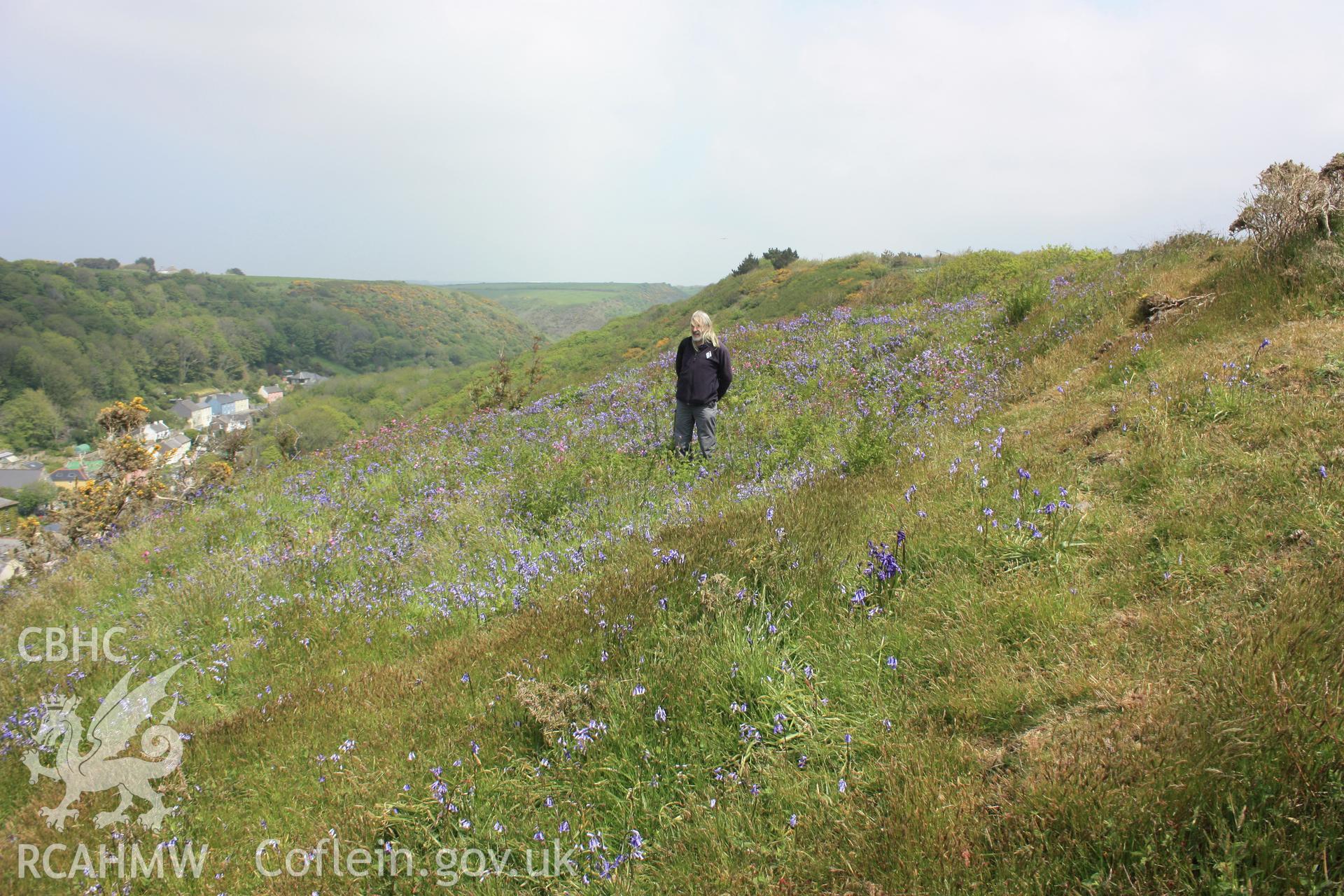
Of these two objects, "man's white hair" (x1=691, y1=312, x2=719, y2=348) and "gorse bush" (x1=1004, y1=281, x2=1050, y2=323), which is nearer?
"man's white hair" (x1=691, y1=312, x2=719, y2=348)

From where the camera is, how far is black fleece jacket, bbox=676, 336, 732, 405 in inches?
308

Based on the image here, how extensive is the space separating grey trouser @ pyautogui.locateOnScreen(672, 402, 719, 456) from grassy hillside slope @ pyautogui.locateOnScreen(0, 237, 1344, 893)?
2.62 ft

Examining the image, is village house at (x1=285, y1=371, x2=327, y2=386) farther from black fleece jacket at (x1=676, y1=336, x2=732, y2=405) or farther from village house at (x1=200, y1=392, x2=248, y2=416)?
black fleece jacket at (x1=676, y1=336, x2=732, y2=405)

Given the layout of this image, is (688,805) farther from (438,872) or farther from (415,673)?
(415,673)

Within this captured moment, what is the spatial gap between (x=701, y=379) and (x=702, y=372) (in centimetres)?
8

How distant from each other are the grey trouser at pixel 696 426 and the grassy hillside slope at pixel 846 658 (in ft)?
2.62

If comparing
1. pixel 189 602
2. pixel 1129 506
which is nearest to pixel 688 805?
pixel 1129 506

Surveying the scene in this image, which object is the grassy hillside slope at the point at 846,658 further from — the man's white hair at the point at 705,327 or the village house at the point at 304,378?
the village house at the point at 304,378

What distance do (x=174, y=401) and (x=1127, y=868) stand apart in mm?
152876

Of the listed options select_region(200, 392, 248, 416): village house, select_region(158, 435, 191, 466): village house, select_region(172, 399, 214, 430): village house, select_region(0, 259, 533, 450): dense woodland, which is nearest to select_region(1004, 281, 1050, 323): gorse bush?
select_region(158, 435, 191, 466): village house

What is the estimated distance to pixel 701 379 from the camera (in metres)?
7.81

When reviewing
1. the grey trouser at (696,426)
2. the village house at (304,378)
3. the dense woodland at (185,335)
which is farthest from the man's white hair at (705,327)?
the village house at (304,378)

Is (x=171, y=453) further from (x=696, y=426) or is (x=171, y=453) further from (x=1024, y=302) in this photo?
(x=1024, y=302)

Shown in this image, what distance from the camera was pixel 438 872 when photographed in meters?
2.62
